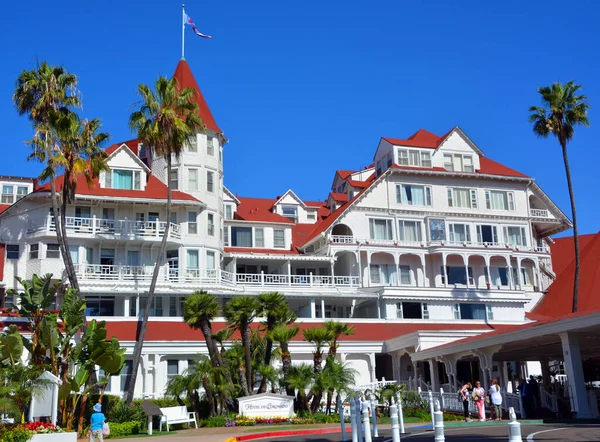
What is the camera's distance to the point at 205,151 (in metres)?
54.1

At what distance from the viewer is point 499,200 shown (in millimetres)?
62125

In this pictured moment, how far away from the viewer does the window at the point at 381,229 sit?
58.7 meters

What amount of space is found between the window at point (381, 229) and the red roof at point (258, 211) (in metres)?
6.70

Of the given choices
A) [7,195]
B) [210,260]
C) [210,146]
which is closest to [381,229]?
[210,260]

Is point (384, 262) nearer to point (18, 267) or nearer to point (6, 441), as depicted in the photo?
point (18, 267)

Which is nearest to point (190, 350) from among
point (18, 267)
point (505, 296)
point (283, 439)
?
point (18, 267)

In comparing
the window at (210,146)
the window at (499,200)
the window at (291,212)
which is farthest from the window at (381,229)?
the window at (210,146)

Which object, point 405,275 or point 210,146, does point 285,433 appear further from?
point 405,275

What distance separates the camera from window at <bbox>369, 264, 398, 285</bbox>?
58156mm

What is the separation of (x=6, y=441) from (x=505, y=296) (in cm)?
4206

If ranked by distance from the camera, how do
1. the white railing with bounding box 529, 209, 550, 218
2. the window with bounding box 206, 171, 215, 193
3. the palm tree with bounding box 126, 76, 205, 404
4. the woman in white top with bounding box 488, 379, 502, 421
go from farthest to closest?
the white railing with bounding box 529, 209, 550, 218
the window with bounding box 206, 171, 215, 193
the palm tree with bounding box 126, 76, 205, 404
the woman in white top with bounding box 488, 379, 502, 421

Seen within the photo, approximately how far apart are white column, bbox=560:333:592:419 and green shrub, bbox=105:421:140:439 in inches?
710

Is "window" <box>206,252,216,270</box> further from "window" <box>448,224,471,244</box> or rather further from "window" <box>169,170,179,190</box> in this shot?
"window" <box>448,224,471,244</box>

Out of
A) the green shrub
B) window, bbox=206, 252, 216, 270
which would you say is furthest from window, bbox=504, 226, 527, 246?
the green shrub
